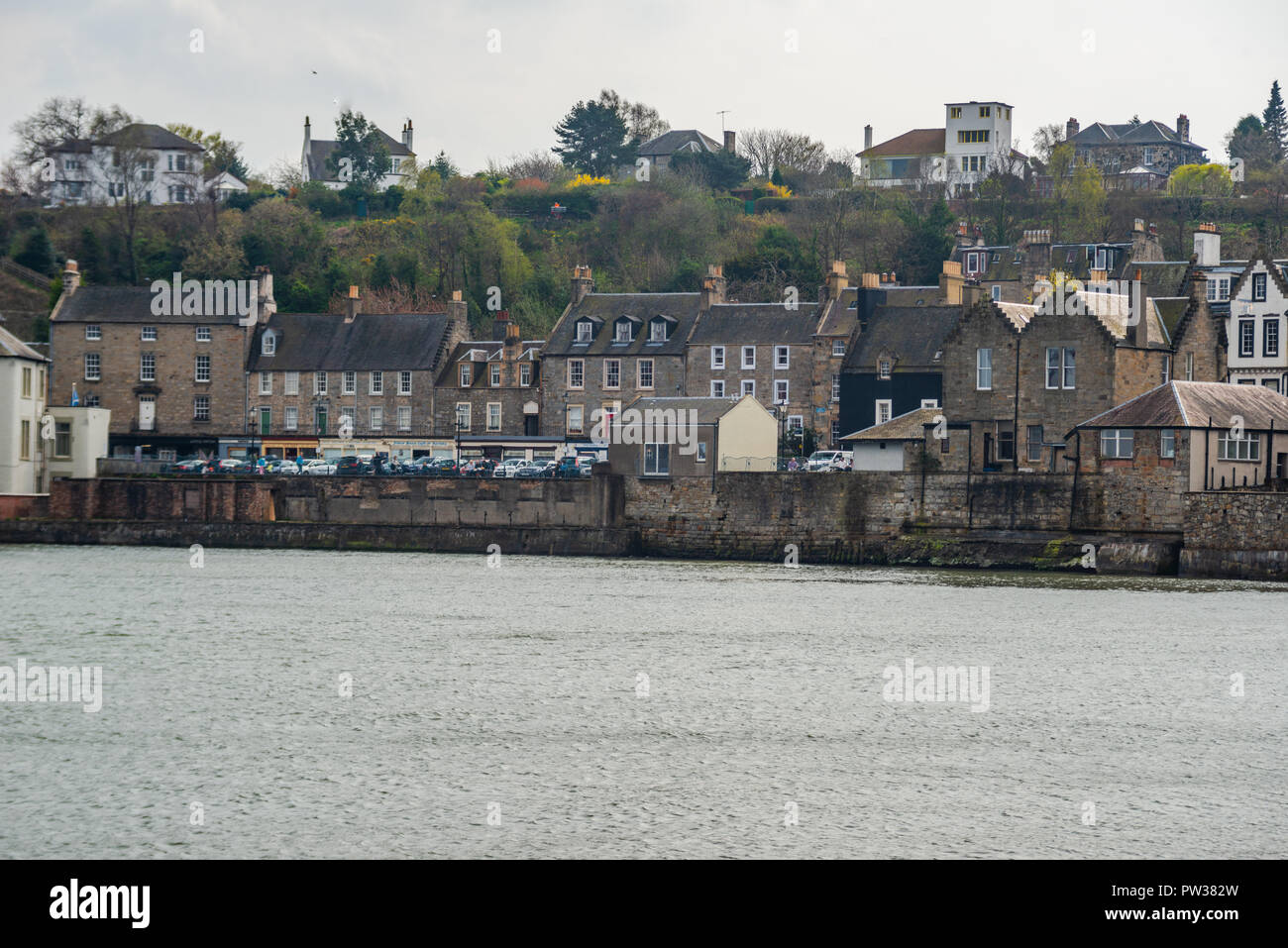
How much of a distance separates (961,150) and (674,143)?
71.8 ft

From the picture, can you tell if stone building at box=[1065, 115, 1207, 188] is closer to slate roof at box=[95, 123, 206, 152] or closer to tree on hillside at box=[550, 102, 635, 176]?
tree on hillside at box=[550, 102, 635, 176]

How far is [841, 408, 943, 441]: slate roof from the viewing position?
52.7 meters

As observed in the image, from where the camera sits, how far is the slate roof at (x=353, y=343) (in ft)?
246

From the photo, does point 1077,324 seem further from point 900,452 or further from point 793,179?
point 793,179

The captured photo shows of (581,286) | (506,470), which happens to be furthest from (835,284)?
(506,470)

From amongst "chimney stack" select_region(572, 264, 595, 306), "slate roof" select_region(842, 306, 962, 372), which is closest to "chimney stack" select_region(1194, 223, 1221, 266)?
"slate roof" select_region(842, 306, 962, 372)

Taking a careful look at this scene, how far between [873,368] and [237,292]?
32047 millimetres

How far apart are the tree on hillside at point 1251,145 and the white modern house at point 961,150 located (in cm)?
1700

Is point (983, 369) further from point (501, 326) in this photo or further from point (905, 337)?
point (501, 326)

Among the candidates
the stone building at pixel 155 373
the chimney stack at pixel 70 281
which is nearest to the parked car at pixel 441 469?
the stone building at pixel 155 373

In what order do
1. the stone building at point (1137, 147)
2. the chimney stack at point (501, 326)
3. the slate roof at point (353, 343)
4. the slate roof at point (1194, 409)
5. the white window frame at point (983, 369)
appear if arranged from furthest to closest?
the stone building at point (1137, 147) → the chimney stack at point (501, 326) → the slate roof at point (353, 343) → the white window frame at point (983, 369) → the slate roof at point (1194, 409)

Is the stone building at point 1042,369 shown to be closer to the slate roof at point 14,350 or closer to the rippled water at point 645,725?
the rippled water at point 645,725

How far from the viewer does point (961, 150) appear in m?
114
